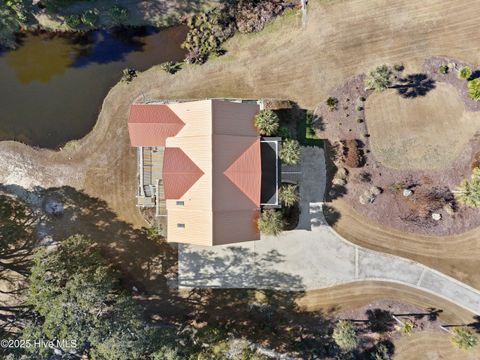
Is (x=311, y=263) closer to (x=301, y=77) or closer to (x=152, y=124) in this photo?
(x=301, y=77)

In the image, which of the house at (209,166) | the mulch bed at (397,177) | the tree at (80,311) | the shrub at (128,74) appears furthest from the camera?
the shrub at (128,74)

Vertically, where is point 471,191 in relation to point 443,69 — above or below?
below

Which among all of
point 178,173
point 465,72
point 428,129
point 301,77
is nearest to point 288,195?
point 178,173

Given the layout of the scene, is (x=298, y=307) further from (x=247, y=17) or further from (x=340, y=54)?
(x=247, y=17)

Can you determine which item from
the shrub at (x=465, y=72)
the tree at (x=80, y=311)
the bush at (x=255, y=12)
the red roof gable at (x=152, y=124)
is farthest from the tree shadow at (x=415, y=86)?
the tree at (x=80, y=311)

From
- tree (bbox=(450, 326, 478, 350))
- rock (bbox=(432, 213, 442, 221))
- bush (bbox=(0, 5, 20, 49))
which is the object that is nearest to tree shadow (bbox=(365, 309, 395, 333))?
tree (bbox=(450, 326, 478, 350))

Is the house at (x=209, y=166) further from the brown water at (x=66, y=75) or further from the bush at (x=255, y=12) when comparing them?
the bush at (x=255, y=12)
